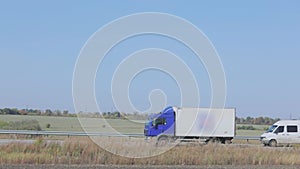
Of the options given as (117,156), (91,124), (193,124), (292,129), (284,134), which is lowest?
(117,156)

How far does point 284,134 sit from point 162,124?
9.07m

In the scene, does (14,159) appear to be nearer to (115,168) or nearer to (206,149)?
(115,168)

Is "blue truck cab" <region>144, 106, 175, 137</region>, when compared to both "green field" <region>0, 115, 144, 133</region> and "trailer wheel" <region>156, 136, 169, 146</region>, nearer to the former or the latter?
"green field" <region>0, 115, 144, 133</region>

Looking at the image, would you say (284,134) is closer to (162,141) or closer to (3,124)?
(162,141)

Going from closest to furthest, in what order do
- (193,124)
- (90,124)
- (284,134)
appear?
(90,124) < (284,134) < (193,124)

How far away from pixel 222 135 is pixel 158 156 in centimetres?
1745

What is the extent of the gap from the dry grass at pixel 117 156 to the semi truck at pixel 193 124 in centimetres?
1197

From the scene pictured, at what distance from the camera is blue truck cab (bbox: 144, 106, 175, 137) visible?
39.2 meters

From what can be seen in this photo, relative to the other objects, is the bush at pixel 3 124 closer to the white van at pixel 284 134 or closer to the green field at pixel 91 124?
the green field at pixel 91 124

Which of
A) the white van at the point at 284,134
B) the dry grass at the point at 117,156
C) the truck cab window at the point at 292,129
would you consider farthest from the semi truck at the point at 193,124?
the dry grass at the point at 117,156

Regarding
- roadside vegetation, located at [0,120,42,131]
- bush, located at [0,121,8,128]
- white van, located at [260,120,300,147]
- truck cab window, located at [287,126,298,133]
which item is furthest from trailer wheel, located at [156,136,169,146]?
bush, located at [0,121,8,128]

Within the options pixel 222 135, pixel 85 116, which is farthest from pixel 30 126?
pixel 85 116

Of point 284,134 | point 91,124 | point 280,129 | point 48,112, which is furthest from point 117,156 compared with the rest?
point 48,112

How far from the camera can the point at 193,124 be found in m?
39.3
